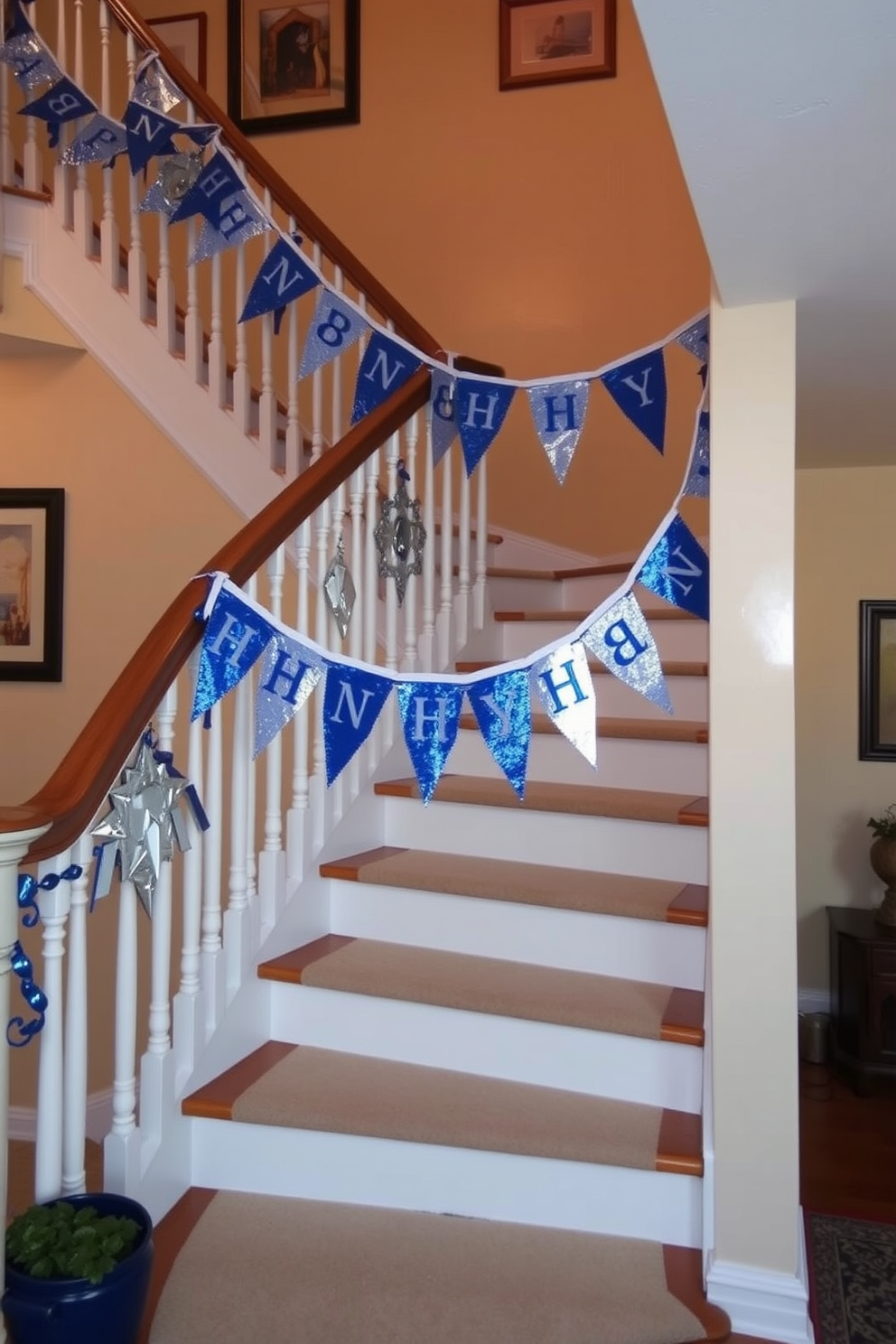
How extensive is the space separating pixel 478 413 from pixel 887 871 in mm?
1889

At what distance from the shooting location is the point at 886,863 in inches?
124

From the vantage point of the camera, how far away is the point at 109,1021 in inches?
132

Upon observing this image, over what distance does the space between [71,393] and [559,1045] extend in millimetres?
2416

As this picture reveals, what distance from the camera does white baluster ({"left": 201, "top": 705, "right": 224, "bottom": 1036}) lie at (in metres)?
1.95

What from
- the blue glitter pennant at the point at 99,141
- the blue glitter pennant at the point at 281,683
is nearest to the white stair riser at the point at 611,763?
the blue glitter pennant at the point at 281,683

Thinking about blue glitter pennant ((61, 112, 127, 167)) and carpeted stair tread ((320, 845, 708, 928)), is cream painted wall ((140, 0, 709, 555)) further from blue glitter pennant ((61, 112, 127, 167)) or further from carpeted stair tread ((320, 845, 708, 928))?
carpeted stair tread ((320, 845, 708, 928))

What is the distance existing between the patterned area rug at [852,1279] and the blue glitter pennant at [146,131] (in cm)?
316

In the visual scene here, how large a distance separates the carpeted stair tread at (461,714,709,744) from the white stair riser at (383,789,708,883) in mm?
251

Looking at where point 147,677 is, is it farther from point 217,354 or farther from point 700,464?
point 217,354

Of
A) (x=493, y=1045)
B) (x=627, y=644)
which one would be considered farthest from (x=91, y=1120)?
(x=627, y=644)

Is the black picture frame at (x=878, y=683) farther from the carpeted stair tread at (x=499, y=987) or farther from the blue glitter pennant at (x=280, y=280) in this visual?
the blue glitter pennant at (x=280, y=280)

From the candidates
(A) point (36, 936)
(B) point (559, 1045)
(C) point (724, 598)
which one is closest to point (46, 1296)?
(B) point (559, 1045)

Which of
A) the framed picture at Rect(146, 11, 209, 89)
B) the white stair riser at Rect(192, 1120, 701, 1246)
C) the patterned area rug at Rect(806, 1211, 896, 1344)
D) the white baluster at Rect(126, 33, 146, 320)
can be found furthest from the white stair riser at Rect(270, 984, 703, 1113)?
the framed picture at Rect(146, 11, 209, 89)

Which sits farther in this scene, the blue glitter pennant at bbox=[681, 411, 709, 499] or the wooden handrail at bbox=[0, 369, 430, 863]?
the blue glitter pennant at bbox=[681, 411, 709, 499]
